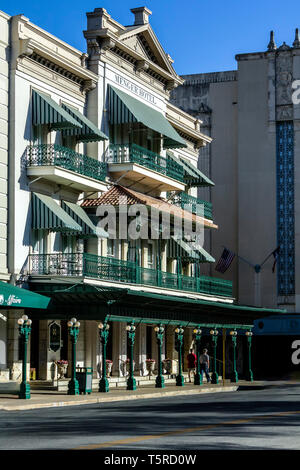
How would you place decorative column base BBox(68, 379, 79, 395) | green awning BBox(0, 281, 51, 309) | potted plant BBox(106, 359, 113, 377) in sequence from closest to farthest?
green awning BBox(0, 281, 51, 309), decorative column base BBox(68, 379, 79, 395), potted plant BBox(106, 359, 113, 377)

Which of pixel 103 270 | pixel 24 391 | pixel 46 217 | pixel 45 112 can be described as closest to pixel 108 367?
pixel 103 270

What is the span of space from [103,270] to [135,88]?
1077 cm

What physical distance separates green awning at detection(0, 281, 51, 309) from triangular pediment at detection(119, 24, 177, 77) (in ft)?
48.1

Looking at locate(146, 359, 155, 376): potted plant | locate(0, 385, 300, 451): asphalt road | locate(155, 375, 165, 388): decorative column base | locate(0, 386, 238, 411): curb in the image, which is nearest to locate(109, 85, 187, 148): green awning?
locate(146, 359, 155, 376): potted plant

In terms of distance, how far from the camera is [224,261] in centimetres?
6022

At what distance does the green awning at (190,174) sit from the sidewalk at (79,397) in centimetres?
1349

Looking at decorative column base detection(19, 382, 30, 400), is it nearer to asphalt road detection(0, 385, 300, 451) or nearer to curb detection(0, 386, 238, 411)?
curb detection(0, 386, 238, 411)

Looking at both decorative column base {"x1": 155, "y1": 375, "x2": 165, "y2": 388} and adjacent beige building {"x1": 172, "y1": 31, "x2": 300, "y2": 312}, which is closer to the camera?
decorative column base {"x1": 155, "y1": 375, "x2": 165, "y2": 388}

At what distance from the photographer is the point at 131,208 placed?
4188cm

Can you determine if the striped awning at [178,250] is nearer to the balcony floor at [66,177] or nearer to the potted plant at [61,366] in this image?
the balcony floor at [66,177]

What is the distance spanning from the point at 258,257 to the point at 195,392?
2607cm

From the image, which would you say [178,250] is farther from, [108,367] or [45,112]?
[45,112]

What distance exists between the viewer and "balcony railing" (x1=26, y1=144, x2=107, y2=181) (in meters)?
36.8

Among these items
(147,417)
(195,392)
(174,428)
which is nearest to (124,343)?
(195,392)
